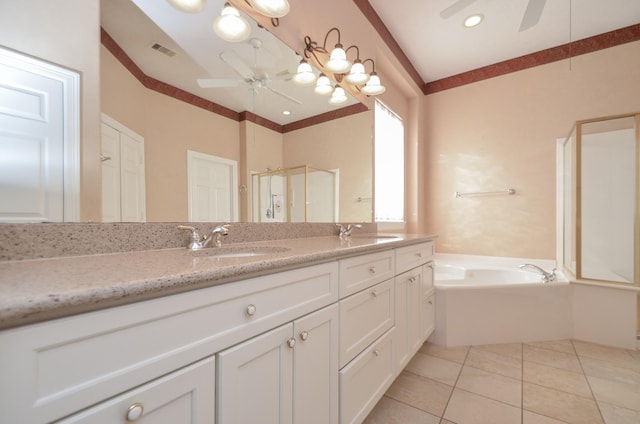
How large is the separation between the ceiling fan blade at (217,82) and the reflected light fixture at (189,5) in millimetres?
241

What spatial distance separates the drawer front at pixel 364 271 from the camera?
41.4 inches

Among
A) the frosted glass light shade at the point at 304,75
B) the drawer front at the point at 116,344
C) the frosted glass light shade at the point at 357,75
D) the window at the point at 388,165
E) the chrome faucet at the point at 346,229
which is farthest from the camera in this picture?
the window at the point at 388,165

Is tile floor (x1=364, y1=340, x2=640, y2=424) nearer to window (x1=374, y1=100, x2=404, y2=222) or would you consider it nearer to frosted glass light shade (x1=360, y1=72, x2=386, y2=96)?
window (x1=374, y1=100, x2=404, y2=222)

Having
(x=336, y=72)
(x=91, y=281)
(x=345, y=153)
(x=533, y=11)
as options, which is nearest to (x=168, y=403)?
(x=91, y=281)

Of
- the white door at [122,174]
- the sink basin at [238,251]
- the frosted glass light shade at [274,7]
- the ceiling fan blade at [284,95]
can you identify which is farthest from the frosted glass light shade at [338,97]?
the white door at [122,174]

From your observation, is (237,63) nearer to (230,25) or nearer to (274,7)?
(230,25)

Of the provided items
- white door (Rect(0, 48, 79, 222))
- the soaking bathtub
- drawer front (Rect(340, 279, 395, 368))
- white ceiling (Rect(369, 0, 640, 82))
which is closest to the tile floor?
the soaking bathtub

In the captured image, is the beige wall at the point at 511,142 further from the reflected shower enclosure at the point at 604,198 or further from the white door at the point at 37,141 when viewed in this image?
the white door at the point at 37,141

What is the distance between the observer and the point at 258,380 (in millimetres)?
705

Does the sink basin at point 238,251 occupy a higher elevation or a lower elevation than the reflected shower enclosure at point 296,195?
lower

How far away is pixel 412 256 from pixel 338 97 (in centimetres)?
123

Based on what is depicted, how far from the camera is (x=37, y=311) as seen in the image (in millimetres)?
365

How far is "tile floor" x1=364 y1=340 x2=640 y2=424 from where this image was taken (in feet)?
4.31

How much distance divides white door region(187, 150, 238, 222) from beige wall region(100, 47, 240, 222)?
29 millimetres
